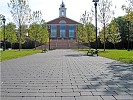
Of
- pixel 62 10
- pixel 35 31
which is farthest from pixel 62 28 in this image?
pixel 35 31

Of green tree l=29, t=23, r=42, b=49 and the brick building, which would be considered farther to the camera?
the brick building

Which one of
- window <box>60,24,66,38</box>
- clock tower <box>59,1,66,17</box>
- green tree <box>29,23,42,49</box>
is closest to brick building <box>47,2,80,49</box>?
window <box>60,24,66,38</box>

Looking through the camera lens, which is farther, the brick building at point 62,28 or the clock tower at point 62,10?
the clock tower at point 62,10

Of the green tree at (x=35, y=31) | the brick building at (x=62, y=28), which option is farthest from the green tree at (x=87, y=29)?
the brick building at (x=62, y=28)

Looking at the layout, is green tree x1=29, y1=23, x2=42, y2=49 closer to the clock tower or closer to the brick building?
the brick building

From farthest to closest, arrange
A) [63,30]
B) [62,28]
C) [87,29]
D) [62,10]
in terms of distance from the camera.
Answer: [62,10]
[62,28]
[63,30]
[87,29]

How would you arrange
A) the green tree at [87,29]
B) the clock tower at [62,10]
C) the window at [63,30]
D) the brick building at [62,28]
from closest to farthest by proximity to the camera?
the green tree at [87,29]
the brick building at [62,28]
the window at [63,30]
the clock tower at [62,10]

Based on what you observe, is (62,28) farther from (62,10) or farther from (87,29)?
(87,29)

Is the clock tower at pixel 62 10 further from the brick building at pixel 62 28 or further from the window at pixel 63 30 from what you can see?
the window at pixel 63 30

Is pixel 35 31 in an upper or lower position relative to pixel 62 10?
lower

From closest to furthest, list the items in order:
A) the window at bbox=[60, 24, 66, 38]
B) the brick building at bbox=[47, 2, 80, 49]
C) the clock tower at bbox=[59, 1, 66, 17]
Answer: the brick building at bbox=[47, 2, 80, 49] → the window at bbox=[60, 24, 66, 38] → the clock tower at bbox=[59, 1, 66, 17]

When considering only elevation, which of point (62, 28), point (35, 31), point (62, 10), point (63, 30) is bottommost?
point (35, 31)

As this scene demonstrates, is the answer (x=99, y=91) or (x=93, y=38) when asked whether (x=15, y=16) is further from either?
(x=99, y=91)

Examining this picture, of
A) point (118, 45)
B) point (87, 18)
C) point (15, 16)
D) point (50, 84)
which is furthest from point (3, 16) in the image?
point (50, 84)
